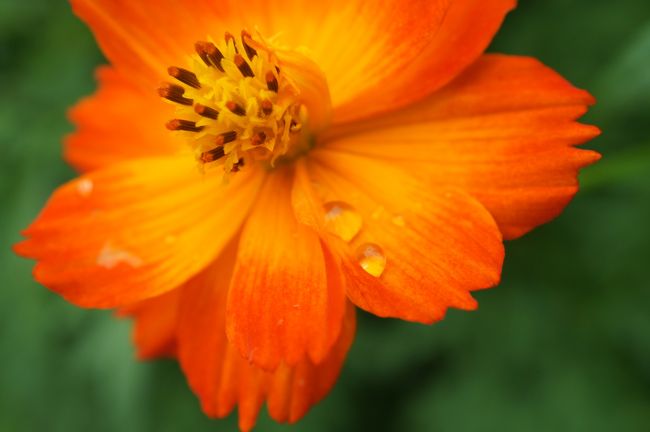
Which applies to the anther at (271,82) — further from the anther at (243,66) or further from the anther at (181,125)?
the anther at (181,125)

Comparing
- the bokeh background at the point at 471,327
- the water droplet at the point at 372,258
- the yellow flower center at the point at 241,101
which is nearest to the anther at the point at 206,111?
the yellow flower center at the point at 241,101

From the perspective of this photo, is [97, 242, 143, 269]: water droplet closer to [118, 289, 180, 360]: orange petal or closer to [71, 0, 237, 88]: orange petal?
[118, 289, 180, 360]: orange petal

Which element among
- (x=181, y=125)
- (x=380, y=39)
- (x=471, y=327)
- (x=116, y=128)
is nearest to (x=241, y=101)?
(x=181, y=125)

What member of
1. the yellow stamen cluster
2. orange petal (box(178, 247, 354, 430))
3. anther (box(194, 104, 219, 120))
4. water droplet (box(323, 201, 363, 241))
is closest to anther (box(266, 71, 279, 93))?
the yellow stamen cluster

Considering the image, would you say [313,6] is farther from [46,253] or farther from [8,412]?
[8,412]

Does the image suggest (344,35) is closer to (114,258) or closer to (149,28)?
(149,28)

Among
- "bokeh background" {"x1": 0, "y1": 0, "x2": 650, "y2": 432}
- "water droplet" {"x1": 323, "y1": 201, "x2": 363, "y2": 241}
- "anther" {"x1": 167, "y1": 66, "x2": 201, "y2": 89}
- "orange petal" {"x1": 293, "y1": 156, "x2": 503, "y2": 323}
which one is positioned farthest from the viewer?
"bokeh background" {"x1": 0, "y1": 0, "x2": 650, "y2": 432}

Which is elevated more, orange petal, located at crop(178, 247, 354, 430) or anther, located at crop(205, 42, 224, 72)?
anther, located at crop(205, 42, 224, 72)
